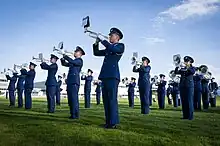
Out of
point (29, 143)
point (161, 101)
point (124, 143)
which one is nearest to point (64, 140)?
point (29, 143)

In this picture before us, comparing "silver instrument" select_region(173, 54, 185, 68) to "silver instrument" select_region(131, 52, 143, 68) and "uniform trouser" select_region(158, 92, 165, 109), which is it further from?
"uniform trouser" select_region(158, 92, 165, 109)

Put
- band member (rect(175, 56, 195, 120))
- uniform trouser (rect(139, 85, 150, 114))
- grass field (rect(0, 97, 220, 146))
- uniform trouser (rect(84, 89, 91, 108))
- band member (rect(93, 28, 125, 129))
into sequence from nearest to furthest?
grass field (rect(0, 97, 220, 146)) < band member (rect(93, 28, 125, 129)) < band member (rect(175, 56, 195, 120)) < uniform trouser (rect(139, 85, 150, 114)) < uniform trouser (rect(84, 89, 91, 108))

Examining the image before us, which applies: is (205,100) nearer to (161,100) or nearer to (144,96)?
(161,100)

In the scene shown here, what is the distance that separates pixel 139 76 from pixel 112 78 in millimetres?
7281

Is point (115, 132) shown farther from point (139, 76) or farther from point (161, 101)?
point (161, 101)

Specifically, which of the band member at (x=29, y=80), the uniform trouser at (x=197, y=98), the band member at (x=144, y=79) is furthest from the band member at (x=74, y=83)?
the uniform trouser at (x=197, y=98)

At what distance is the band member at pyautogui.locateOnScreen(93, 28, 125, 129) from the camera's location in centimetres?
1075

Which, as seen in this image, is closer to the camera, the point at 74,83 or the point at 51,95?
the point at 74,83

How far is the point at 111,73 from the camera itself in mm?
10758

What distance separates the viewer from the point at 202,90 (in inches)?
959

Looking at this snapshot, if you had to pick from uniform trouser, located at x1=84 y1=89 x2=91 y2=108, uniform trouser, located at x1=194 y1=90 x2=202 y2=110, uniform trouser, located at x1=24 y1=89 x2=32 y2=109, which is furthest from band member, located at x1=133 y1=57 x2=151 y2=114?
uniform trouser, located at x1=24 y1=89 x2=32 y2=109

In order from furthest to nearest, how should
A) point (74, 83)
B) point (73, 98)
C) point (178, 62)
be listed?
1. point (178, 62)
2. point (74, 83)
3. point (73, 98)

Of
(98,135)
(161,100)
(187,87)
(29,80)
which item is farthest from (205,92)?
(98,135)

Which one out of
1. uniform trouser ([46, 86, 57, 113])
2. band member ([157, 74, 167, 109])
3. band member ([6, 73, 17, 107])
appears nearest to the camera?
uniform trouser ([46, 86, 57, 113])
